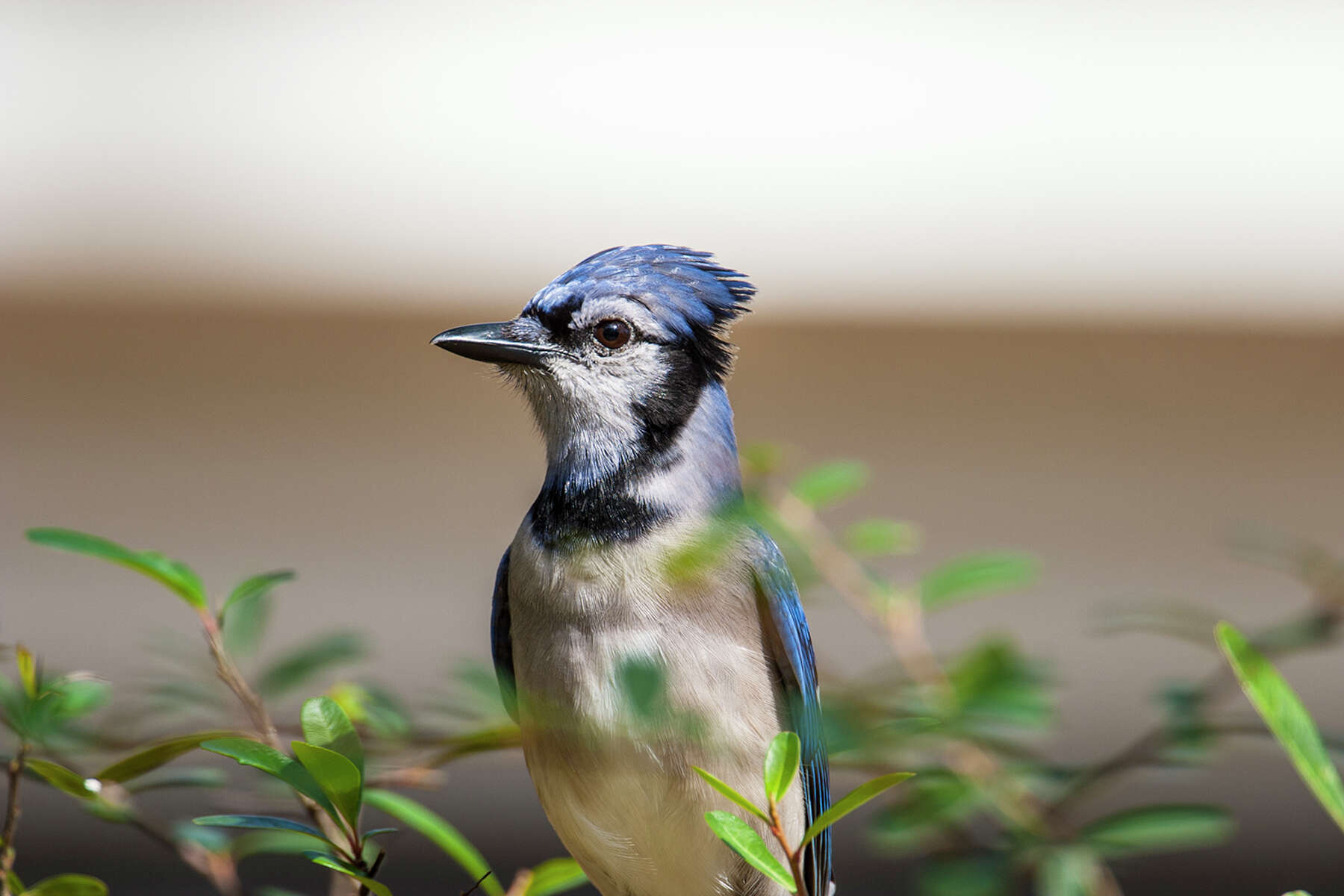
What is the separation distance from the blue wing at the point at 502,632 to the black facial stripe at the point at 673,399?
131mm

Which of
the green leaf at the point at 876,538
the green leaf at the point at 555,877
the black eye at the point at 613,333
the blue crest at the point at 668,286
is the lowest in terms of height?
the green leaf at the point at 555,877

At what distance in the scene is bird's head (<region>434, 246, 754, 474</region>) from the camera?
777mm

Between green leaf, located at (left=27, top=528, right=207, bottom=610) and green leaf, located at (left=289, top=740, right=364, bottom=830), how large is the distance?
13 centimetres

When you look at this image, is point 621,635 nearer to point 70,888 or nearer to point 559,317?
point 559,317

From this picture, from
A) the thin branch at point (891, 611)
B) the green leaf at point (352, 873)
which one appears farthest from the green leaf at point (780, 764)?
the thin branch at point (891, 611)

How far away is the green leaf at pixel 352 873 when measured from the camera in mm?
432

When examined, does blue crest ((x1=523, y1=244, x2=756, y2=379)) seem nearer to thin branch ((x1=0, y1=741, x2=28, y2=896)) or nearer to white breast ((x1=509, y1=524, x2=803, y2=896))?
white breast ((x1=509, y1=524, x2=803, y2=896))

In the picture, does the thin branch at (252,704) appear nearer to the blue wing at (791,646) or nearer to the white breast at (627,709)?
the white breast at (627,709)

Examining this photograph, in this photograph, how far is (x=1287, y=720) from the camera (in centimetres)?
41

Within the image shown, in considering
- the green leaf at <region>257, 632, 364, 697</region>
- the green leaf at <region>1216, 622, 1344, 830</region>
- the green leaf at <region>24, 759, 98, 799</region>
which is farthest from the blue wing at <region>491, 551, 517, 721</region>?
the green leaf at <region>1216, 622, 1344, 830</region>

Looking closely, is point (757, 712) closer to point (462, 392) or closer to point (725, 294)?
point (725, 294)

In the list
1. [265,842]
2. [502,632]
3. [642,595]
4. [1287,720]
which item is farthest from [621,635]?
[1287,720]

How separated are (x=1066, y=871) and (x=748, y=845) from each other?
0.78 feet

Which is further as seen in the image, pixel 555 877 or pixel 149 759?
pixel 555 877
